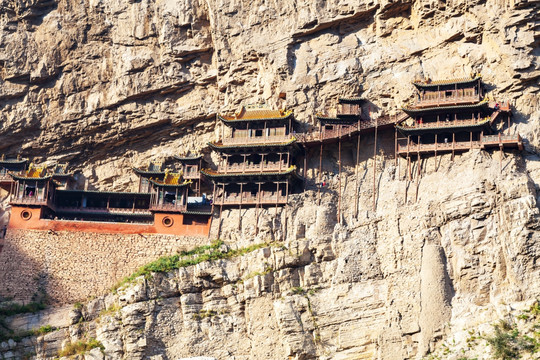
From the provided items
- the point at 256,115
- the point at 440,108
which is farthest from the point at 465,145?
the point at 256,115

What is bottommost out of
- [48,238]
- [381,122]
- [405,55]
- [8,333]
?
[8,333]

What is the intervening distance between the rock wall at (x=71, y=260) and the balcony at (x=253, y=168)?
5.67 metres

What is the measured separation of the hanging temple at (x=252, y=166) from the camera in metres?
61.5

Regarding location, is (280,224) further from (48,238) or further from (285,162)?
(48,238)

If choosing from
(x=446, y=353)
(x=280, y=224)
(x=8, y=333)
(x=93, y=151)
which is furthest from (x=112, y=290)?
(x=446, y=353)

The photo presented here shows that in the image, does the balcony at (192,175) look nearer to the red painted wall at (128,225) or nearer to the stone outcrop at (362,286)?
the red painted wall at (128,225)

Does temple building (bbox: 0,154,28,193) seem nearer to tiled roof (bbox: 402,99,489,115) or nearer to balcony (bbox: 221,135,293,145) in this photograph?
balcony (bbox: 221,135,293,145)

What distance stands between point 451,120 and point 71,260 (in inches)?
1001

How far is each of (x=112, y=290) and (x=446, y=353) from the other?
68.0 feet

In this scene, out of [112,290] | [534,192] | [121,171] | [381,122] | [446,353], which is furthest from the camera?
[121,171]

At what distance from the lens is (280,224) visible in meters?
61.7

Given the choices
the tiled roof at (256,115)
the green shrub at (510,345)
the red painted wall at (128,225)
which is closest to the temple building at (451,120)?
the tiled roof at (256,115)

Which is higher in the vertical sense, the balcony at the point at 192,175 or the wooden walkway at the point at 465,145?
the wooden walkway at the point at 465,145

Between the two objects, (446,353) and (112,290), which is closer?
(446,353)
